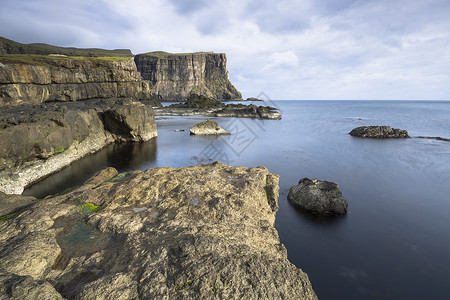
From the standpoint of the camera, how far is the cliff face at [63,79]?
38.1m

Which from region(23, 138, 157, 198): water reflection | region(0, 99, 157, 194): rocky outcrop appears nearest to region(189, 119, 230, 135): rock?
region(23, 138, 157, 198): water reflection

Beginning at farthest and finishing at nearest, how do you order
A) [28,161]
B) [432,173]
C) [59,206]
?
[432,173]
[28,161]
[59,206]

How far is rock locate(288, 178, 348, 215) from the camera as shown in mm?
16219

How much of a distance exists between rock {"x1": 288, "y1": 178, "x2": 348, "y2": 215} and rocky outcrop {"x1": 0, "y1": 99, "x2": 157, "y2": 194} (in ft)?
80.6

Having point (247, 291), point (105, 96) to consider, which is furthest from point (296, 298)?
point (105, 96)

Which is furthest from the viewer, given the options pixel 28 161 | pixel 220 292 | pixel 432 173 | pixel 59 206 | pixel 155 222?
pixel 432 173

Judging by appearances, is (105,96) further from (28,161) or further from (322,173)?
(322,173)

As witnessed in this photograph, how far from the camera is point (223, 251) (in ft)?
16.7

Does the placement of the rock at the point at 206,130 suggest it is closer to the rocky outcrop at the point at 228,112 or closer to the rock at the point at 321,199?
the rock at the point at 321,199

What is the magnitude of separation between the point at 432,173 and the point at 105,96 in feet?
265

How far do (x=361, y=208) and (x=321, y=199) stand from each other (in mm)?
4116

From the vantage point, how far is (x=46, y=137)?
22.9 metres

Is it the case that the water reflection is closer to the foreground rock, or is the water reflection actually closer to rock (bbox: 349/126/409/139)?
the foreground rock

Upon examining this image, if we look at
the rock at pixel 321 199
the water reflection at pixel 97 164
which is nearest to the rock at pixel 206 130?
the water reflection at pixel 97 164
